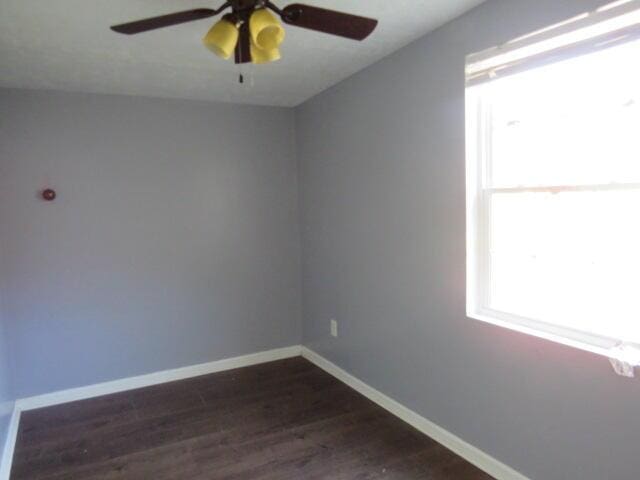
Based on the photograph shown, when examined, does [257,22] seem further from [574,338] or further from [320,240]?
[320,240]

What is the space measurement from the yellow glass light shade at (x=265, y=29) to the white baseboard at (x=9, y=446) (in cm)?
251

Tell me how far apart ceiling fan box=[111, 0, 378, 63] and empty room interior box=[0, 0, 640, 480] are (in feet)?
0.03

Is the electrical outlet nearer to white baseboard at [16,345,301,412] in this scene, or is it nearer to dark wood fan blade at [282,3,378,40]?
white baseboard at [16,345,301,412]

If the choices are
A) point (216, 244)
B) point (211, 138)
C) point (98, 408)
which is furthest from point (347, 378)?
point (211, 138)

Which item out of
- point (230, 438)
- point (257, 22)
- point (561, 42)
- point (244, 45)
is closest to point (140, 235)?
point (230, 438)

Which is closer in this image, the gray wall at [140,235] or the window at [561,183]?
the window at [561,183]

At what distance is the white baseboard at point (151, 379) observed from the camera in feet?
10.3

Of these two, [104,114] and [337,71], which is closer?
[337,71]

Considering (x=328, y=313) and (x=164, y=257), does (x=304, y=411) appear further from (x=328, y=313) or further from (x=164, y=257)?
(x=164, y=257)

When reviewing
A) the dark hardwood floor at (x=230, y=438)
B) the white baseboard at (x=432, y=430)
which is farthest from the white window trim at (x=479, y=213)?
the dark hardwood floor at (x=230, y=438)

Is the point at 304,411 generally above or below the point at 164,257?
below

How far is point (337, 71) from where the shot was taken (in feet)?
9.60

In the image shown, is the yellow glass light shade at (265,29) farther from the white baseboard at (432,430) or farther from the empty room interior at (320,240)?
the white baseboard at (432,430)

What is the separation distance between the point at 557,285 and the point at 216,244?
8.53ft
